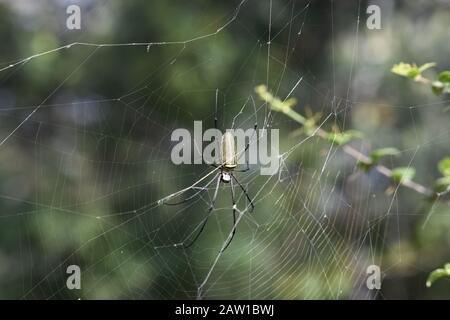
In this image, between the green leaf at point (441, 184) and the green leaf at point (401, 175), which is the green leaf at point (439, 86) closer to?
the green leaf at point (441, 184)

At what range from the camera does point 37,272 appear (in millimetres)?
6742

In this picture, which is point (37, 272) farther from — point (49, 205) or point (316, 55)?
point (316, 55)

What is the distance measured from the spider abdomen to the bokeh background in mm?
1926

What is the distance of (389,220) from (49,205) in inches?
140

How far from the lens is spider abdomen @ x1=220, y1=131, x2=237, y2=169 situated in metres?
3.03

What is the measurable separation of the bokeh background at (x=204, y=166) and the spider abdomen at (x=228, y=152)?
1.93m

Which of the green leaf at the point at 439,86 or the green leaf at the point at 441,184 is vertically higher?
the green leaf at the point at 439,86

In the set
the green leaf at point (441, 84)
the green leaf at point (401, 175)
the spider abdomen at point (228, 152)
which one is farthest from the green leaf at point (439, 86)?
the spider abdomen at point (228, 152)

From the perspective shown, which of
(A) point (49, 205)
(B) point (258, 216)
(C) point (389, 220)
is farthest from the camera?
(A) point (49, 205)

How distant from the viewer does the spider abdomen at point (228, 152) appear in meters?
3.03

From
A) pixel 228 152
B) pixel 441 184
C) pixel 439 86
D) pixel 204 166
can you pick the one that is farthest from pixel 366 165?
pixel 204 166

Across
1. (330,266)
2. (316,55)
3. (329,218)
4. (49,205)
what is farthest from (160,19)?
(330,266)

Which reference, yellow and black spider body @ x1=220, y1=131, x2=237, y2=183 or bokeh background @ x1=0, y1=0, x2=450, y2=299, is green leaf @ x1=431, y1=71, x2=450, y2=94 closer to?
yellow and black spider body @ x1=220, y1=131, x2=237, y2=183

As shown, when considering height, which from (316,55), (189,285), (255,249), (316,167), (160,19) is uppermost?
(160,19)
